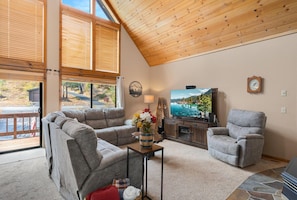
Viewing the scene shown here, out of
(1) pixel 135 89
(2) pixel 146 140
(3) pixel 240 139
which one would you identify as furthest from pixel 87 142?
(1) pixel 135 89

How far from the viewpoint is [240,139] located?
3197 mm

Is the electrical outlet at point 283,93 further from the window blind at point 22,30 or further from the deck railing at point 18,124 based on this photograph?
the deck railing at point 18,124

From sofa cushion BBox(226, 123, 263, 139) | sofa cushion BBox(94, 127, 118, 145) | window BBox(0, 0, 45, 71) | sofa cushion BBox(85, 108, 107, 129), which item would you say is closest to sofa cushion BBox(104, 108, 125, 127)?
sofa cushion BBox(85, 108, 107, 129)

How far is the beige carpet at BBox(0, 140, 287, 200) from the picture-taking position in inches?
89.7

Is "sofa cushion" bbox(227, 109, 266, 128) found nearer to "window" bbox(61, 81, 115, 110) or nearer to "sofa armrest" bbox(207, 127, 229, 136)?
"sofa armrest" bbox(207, 127, 229, 136)

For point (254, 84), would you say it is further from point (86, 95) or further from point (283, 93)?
point (86, 95)

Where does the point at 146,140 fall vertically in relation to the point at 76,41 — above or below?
below

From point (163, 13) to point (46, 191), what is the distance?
4.65 meters

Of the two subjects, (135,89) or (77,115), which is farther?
(135,89)

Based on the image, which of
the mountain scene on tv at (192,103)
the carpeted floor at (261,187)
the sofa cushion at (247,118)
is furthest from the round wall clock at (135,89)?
the carpeted floor at (261,187)

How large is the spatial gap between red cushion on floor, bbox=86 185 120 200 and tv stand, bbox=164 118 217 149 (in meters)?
3.19

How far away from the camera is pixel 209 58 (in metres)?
4.82

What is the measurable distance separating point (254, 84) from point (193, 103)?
156 cm

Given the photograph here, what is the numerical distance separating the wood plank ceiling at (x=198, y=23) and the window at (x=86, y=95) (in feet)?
7.19
